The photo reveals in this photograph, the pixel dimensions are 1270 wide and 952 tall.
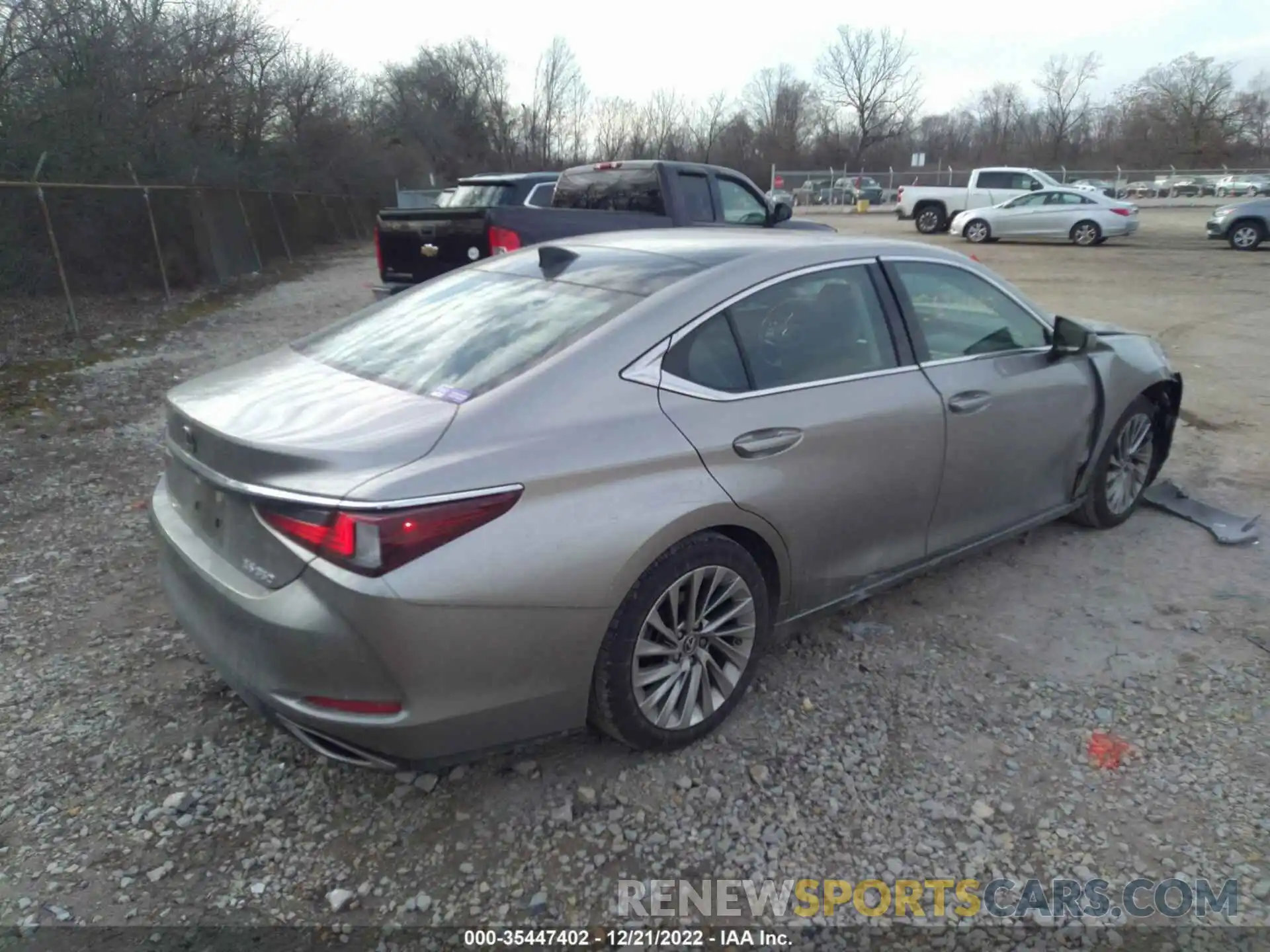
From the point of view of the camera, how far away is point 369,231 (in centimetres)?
3152

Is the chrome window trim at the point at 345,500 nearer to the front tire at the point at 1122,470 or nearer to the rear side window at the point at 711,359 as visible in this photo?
the rear side window at the point at 711,359

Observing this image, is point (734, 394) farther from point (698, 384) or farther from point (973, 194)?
point (973, 194)

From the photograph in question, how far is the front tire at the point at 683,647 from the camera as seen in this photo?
2.58 m

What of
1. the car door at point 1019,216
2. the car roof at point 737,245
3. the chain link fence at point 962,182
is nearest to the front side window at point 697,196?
the car roof at point 737,245

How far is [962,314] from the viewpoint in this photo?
3822 millimetres

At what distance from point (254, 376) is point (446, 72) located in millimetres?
66532

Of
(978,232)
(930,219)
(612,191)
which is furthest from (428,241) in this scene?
(930,219)

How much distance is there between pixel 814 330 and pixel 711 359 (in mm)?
588

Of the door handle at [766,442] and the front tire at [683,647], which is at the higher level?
the door handle at [766,442]

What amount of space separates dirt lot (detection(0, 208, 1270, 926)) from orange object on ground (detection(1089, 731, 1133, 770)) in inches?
1.9

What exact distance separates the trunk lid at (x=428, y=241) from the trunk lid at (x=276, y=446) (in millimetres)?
5385

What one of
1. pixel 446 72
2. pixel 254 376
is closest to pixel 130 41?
pixel 254 376

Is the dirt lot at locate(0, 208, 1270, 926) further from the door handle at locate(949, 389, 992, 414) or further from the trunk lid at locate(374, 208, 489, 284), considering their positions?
the trunk lid at locate(374, 208, 489, 284)

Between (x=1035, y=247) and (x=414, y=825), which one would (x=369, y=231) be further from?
(x=414, y=825)
